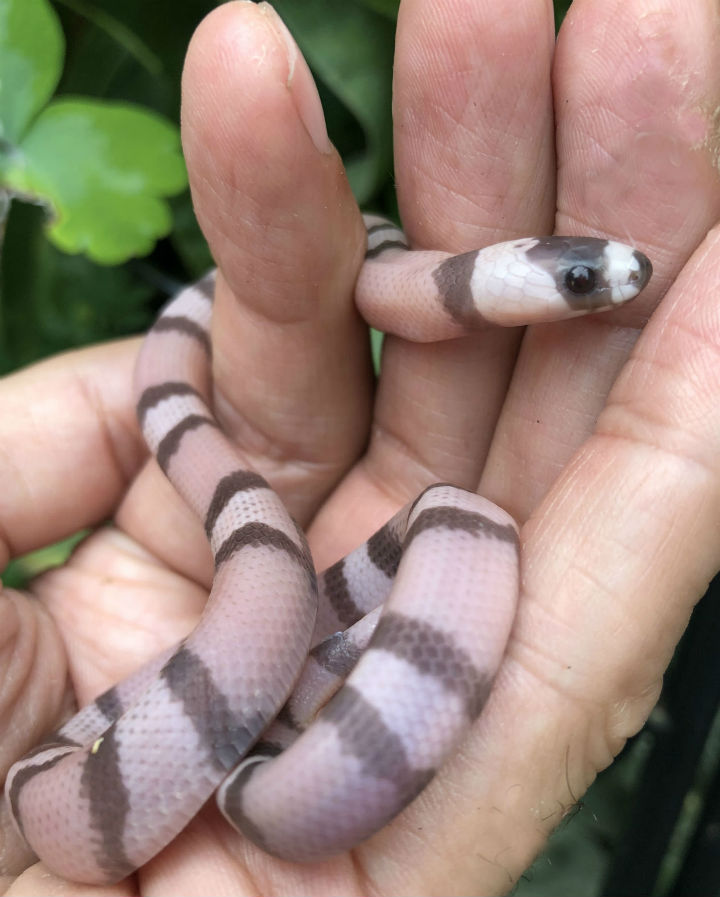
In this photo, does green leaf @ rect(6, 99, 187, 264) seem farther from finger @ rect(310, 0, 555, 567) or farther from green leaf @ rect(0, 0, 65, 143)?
finger @ rect(310, 0, 555, 567)

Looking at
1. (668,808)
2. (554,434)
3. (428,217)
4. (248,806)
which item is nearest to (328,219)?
(428,217)

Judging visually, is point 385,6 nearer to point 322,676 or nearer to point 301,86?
point 301,86

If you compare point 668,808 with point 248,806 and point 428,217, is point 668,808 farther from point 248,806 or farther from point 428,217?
point 428,217

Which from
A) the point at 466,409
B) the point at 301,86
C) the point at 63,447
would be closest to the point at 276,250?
the point at 301,86

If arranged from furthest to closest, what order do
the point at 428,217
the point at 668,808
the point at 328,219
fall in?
the point at 668,808 < the point at 428,217 < the point at 328,219

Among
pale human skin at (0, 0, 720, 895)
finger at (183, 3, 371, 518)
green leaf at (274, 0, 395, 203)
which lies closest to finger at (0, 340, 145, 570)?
pale human skin at (0, 0, 720, 895)

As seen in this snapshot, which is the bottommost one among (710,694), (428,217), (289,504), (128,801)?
(710,694)

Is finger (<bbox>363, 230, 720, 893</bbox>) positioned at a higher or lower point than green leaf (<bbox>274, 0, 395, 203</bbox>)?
lower
